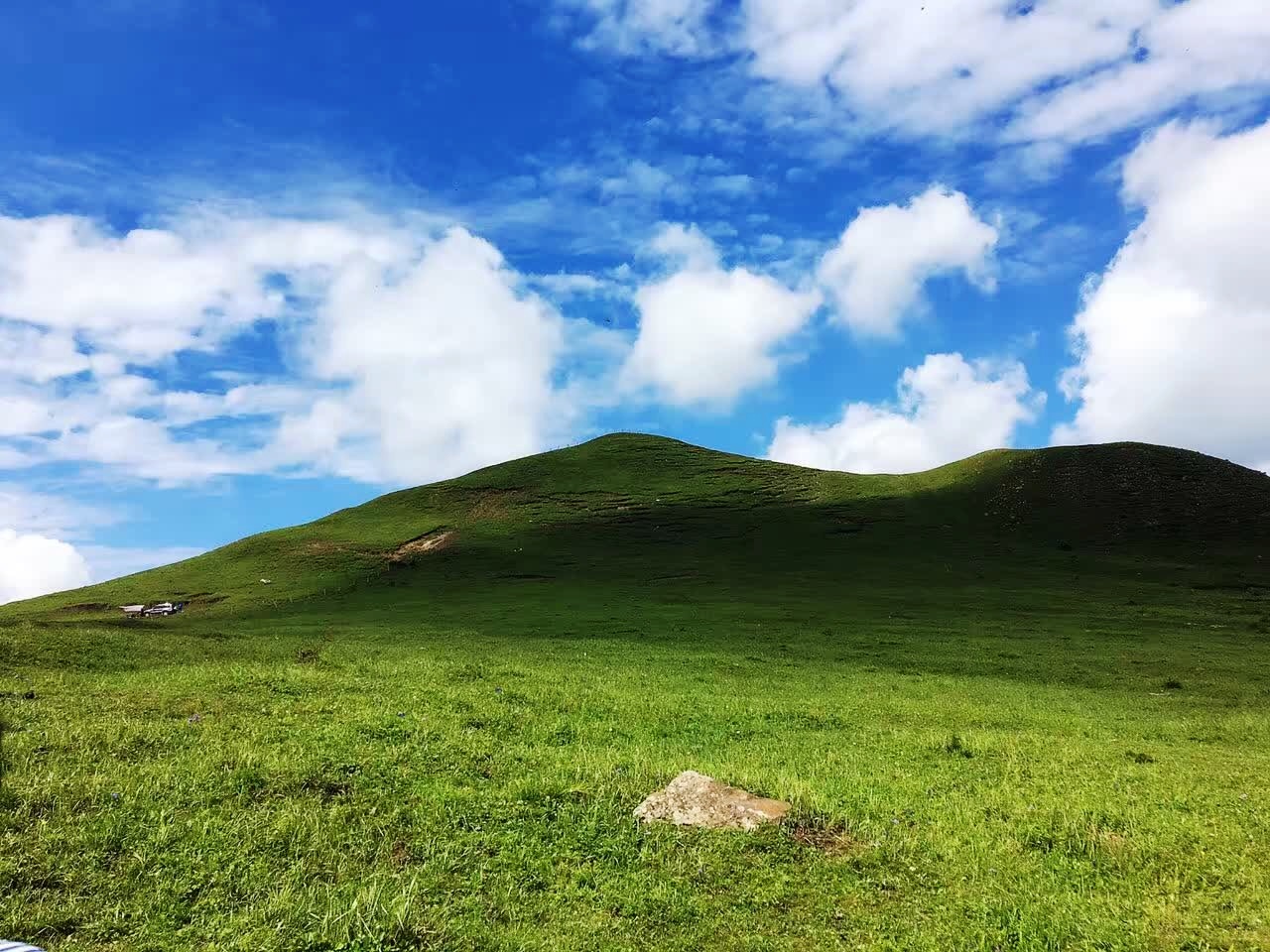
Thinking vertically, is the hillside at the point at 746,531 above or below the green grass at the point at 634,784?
above

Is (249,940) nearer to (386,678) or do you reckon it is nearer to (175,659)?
(386,678)

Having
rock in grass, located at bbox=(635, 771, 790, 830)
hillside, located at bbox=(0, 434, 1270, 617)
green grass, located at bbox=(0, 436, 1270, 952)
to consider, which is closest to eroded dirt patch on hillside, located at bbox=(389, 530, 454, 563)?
hillside, located at bbox=(0, 434, 1270, 617)

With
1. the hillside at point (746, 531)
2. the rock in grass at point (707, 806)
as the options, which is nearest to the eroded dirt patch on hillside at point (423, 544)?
the hillside at point (746, 531)

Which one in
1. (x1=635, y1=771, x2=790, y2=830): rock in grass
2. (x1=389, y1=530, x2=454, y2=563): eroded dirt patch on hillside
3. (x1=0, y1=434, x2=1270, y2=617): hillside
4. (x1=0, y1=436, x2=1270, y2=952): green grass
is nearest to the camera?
(x1=0, y1=436, x2=1270, y2=952): green grass

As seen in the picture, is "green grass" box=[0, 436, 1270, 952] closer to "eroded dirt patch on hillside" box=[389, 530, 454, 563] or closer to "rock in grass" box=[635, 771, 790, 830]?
"rock in grass" box=[635, 771, 790, 830]

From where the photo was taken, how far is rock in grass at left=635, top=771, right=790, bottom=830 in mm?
12516

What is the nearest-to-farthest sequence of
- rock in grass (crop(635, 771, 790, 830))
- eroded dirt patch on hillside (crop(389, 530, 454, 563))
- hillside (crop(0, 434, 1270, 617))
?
rock in grass (crop(635, 771, 790, 830)), hillside (crop(0, 434, 1270, 617)), eroded dirt patch on hillside (crop(389, 530, 454, 563))

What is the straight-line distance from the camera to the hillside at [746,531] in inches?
2916

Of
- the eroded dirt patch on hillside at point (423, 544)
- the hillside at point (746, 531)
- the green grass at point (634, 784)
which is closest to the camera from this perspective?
the green grass at point (634, 784)

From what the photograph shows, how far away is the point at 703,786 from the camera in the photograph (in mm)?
13500

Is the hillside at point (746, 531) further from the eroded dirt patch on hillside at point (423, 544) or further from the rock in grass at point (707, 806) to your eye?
the rock in grass at point (707, 806)

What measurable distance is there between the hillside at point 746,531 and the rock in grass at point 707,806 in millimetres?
53480

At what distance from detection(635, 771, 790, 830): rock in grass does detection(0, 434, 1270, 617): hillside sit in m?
53.5

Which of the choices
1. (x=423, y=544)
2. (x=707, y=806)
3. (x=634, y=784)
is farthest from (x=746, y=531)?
(x=707, y=806)
